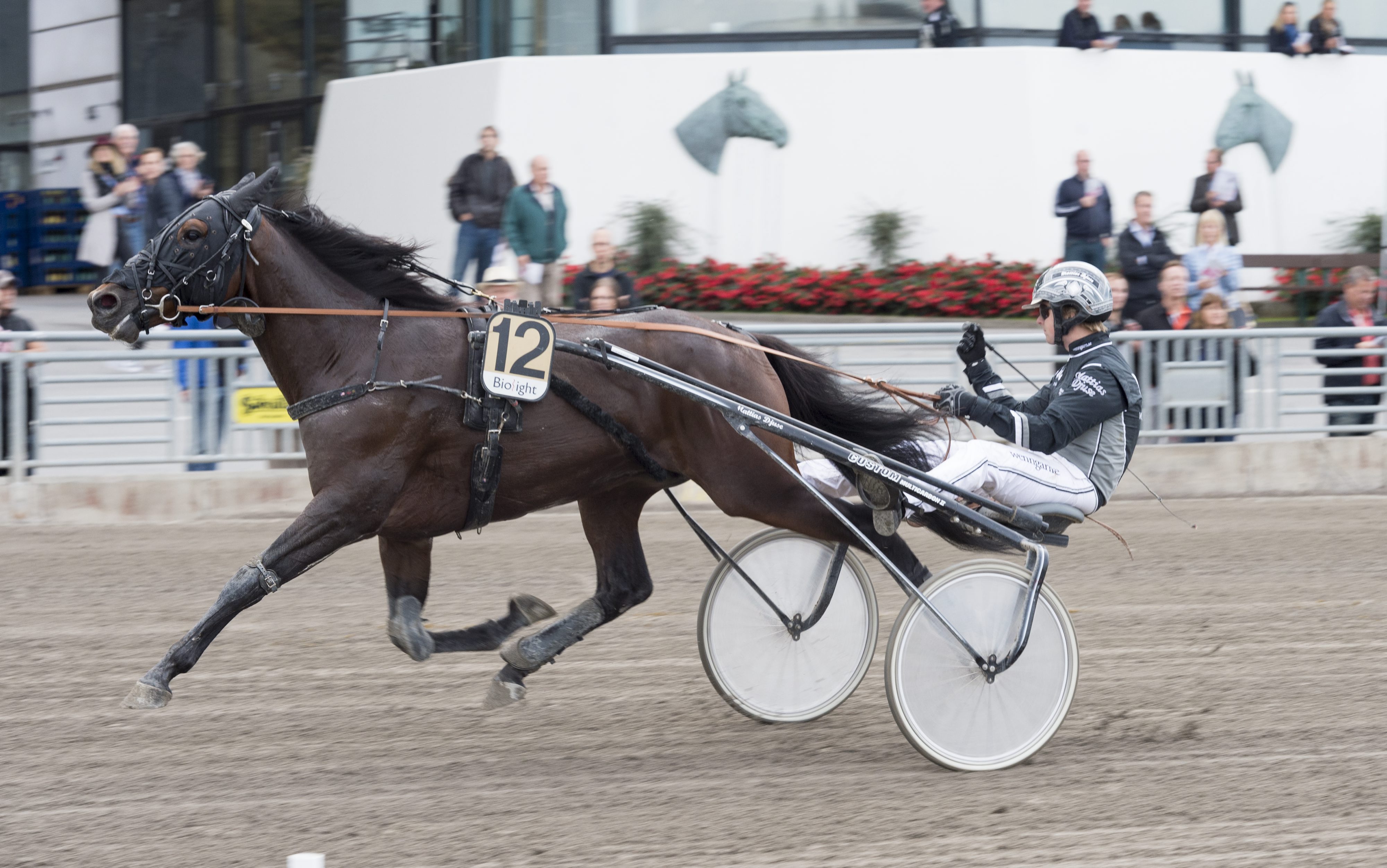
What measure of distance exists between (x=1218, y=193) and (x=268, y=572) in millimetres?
9976

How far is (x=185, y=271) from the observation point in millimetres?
4371

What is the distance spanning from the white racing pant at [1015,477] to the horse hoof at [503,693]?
4.61ft

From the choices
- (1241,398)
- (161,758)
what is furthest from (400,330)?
(1241,398)

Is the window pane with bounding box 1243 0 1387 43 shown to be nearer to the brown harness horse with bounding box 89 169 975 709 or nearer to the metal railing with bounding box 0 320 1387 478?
the metal railing with bounding box 0 320 1387 478

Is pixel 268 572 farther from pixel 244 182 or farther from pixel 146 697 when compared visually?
pixel 244 182

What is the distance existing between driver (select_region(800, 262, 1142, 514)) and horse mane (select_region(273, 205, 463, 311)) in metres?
1.69

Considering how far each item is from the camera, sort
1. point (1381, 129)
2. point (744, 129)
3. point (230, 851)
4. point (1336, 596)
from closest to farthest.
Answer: point (230, 851), point (1336, 596), point (744, 129), point (1381, 129)

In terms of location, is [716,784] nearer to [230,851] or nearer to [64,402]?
[230,851]

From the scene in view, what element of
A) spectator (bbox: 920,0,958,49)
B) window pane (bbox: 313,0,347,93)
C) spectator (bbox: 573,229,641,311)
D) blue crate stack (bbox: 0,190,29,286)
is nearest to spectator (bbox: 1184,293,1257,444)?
spectator (bbox: 573,229,641,311)

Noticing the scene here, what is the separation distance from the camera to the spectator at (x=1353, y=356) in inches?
363

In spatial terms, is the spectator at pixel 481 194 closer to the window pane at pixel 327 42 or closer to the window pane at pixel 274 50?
the window pane at pixel 327 42

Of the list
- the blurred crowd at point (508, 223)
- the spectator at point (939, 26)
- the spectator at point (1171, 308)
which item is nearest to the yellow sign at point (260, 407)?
the blurred crowd at point (508, 223)

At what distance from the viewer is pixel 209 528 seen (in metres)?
8.29

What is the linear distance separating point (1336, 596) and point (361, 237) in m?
4.59
